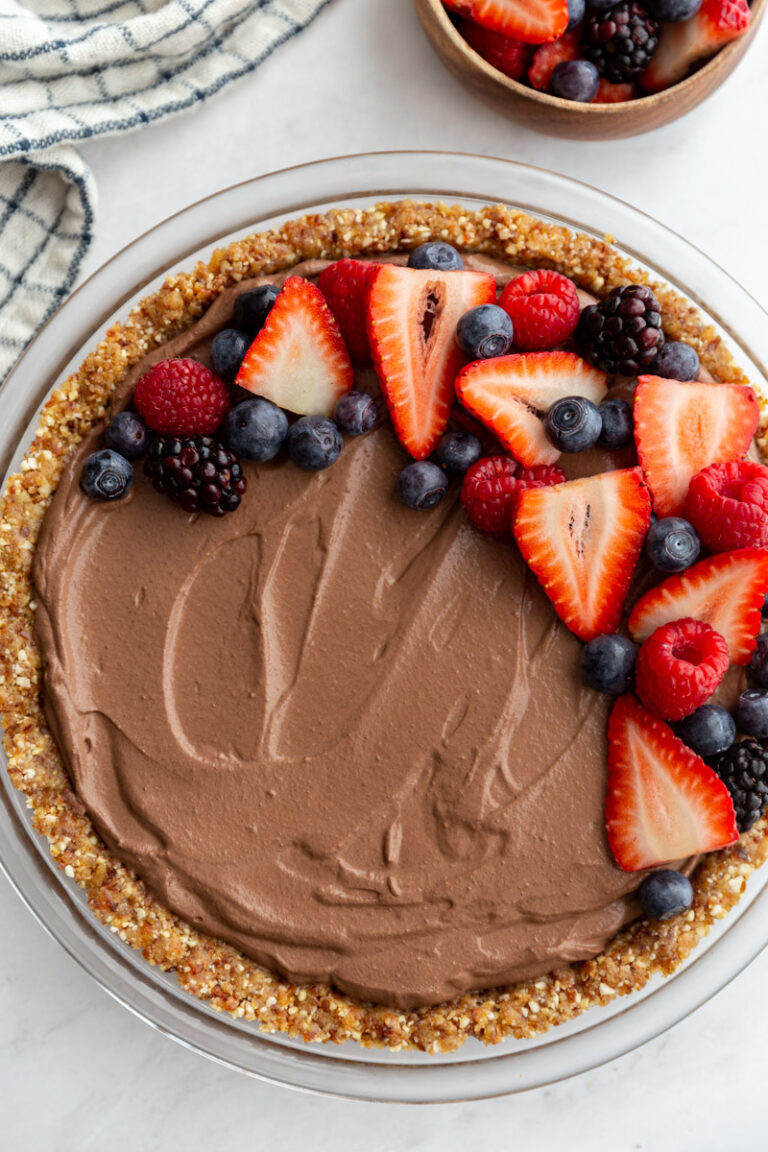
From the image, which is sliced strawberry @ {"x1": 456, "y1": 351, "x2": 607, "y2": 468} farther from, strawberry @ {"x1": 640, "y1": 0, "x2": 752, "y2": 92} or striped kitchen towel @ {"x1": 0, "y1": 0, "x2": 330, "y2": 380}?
striped kitchen towel @ {"x1": 0, "y1": 0, "x2": 330, "y2": 380}

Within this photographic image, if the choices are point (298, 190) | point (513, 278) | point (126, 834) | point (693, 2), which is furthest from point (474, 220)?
point (126, 834)

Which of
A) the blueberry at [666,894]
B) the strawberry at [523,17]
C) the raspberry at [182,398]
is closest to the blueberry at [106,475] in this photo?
the raspberry at [182,398]

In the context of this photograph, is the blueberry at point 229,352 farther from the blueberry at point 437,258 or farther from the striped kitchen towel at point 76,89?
Answer: the striped kitchen towel at point 76,89

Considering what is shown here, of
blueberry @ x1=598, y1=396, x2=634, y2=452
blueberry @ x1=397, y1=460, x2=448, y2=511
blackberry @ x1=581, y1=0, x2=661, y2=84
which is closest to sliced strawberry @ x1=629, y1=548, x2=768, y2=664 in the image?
blueberry @ x1=598, y1=396, x2=634, y2=452

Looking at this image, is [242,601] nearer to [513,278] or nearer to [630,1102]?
[513,278]

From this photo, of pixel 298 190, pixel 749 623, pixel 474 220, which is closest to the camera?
pixel 749 623

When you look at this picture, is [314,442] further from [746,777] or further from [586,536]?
[746,777]

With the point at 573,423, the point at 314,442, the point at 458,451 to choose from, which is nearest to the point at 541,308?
the point at 573,423
